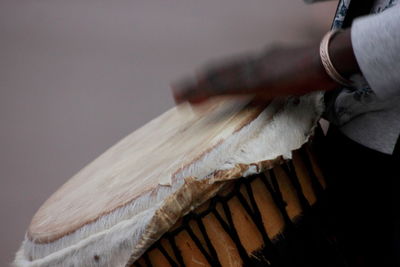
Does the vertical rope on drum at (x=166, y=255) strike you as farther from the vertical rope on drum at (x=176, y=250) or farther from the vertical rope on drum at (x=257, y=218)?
the vertical rope on drum at (x=257, y=218)

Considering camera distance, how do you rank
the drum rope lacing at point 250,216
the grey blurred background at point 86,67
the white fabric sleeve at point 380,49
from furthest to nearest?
the grey blurred background at point 86,67 < the drum rope lacing at point 250,216 < the white fabric sleeve at point 380,49

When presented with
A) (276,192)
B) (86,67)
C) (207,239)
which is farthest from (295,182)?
(86,67)

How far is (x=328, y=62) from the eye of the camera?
0.59 meters

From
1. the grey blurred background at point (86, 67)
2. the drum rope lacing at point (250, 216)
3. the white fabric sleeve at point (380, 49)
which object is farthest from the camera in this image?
the grey blurred background at point (86, 67)

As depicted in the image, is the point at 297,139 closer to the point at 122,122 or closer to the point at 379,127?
the point at 379,127

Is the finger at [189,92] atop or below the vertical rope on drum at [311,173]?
atop

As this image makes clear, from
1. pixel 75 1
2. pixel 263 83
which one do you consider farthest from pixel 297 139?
pixel 75 1

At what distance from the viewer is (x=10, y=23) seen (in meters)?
2.12

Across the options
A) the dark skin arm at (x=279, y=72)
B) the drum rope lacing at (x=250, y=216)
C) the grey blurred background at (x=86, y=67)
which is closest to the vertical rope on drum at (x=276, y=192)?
the drum rope lacing at (x=250, y=216)

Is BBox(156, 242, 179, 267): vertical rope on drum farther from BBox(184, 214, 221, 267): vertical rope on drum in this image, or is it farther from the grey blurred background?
the grey blurred background

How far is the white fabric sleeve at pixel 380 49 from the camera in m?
0.54

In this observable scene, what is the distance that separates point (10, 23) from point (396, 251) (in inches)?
74.0

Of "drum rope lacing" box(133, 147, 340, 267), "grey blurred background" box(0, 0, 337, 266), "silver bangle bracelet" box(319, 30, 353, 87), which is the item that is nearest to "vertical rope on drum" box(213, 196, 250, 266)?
"drum rope lacing" box(133, 147, 340, 267)

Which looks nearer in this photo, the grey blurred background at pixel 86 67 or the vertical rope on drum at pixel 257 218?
the vertical rope on drum at pixel 257 218
